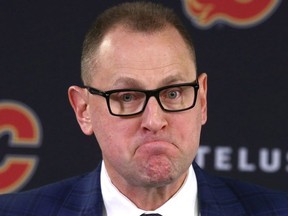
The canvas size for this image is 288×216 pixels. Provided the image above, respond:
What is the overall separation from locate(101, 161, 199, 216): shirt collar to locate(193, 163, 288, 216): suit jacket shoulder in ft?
0.07

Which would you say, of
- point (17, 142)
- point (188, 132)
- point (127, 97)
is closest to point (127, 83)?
point (127, 97)

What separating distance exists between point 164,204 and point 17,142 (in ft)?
3.05

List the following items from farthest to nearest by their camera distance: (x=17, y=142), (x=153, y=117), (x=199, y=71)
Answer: (x=17, y=142), (x=199, y=71), (x=153, y=117)

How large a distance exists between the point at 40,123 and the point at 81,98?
2.52 ft

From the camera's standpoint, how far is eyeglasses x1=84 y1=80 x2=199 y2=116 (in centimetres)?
192

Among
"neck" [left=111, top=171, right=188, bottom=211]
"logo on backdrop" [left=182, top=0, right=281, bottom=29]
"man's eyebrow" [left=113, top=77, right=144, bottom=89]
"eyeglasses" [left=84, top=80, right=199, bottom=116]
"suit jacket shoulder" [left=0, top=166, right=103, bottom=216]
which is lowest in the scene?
"suit jacket shoulder" [left=0, top=166, right=103, bottom=216]

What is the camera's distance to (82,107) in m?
2.12

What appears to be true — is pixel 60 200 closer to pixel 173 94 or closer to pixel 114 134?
pixel 114 134

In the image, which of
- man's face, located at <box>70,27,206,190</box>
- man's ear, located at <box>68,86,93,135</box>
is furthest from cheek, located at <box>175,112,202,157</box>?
man's ear, located at <box>68,86,93,135</box>

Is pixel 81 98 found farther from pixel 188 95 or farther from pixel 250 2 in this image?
pixel 250 2

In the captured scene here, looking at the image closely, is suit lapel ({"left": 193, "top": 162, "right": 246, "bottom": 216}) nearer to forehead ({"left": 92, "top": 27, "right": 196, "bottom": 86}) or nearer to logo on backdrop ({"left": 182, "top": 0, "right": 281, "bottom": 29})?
forehead ({"left": 92, "top": 27, "right": 196, "bottom": 86})

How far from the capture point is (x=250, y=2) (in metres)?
2.78

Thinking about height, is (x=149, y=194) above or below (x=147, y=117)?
below

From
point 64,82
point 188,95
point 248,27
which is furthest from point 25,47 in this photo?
point 188,95
